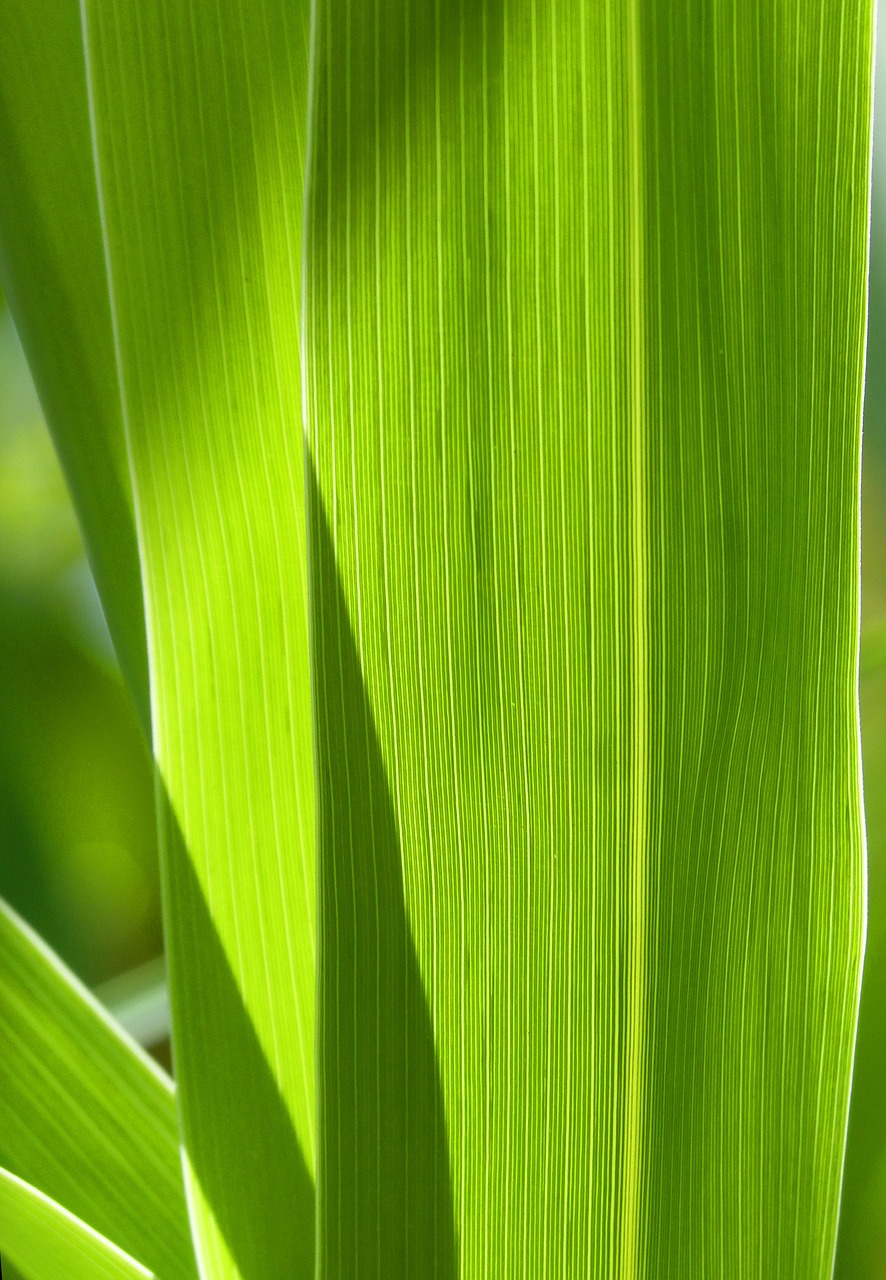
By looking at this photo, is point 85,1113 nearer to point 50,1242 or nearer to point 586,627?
point 50,1242

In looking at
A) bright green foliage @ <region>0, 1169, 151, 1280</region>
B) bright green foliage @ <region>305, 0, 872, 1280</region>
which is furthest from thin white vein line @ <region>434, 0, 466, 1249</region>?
bright green foliage @ <region>0, 1169, 151, 1280</region>

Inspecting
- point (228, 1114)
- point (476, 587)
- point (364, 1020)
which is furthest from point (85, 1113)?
point (476, 587)

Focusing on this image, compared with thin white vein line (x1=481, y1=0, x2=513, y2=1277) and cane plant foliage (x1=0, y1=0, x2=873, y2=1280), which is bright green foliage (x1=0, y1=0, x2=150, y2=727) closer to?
cane plant foliage (x1=0, y1=0, x2=873, y2=1280)

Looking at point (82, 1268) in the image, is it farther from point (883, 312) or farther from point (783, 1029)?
point (883, 312)

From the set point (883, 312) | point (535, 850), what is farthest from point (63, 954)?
point (883, 312)

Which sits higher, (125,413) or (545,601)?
(125,413)

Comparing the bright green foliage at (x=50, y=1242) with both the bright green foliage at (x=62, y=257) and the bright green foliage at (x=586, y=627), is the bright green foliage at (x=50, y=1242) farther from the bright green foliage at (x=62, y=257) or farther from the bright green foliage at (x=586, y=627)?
the bright green foliage at (x=62, y=257)

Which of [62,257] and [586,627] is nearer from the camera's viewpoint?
[586,627]
